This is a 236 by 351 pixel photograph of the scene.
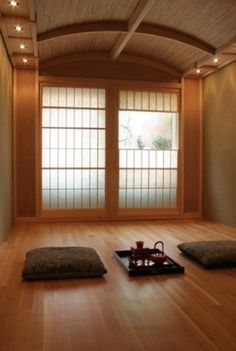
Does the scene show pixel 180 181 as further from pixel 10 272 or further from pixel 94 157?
pixel 10 272

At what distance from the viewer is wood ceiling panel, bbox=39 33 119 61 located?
5.21 metres

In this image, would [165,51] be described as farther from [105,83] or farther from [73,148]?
[73,148]

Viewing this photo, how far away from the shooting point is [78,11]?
4.32 metres

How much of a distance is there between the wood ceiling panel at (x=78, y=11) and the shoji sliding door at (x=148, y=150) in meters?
1.85

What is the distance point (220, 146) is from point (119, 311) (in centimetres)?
413

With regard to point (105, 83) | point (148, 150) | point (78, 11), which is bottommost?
point (148, 150)

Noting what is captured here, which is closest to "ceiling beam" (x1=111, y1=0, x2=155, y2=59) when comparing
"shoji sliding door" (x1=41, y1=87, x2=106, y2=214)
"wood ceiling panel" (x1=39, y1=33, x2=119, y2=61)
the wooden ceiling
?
the wooden ceiling

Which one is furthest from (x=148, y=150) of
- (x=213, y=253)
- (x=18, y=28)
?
(x=213, y=253)

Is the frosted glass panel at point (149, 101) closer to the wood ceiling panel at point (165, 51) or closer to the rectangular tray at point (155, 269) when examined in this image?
the wood ceiling panel at point (165, 51)

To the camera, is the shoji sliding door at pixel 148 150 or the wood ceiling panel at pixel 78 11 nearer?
the wood ceiling panel at pixel 78 11

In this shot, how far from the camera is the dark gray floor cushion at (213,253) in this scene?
331 centimetres

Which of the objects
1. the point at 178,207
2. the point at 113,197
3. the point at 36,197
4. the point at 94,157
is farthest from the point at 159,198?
the point at 36,197

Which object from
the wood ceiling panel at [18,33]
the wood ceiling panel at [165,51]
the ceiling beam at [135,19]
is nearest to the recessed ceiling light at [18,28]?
the wood ceiling panel at [18,33]

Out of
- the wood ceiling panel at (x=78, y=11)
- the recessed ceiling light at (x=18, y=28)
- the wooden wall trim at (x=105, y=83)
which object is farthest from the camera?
the wooden wall trim at (x=105, y=83)
